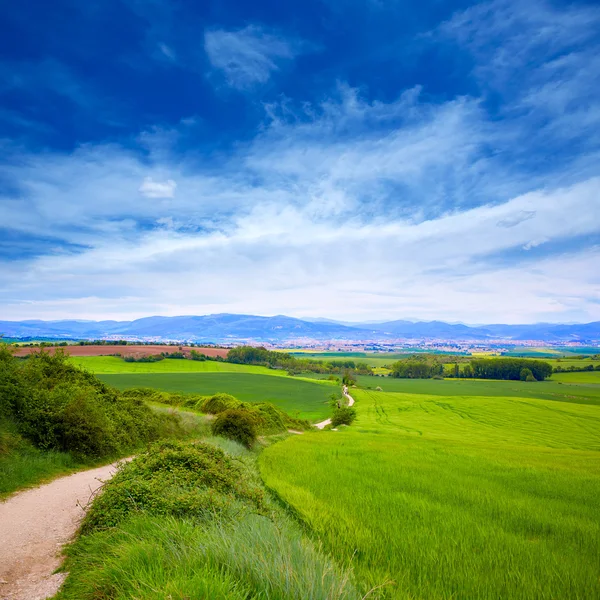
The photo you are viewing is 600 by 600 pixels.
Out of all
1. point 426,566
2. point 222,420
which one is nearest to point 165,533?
point 426,566

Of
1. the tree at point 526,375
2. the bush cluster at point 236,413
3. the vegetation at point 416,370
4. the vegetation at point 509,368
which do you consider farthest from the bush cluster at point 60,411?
the vegetation at point 509,368

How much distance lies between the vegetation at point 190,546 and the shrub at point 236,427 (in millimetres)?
11191

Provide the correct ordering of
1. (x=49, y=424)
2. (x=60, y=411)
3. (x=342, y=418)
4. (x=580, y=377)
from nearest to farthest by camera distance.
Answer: (x=49, y=424), (x=60, y=411), (x=342, y=418), (x=580, y=377)

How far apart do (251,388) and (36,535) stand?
61262mm

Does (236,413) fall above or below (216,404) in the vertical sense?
above

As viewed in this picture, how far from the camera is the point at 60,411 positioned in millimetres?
14531

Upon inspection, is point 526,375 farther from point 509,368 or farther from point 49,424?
point 49,424

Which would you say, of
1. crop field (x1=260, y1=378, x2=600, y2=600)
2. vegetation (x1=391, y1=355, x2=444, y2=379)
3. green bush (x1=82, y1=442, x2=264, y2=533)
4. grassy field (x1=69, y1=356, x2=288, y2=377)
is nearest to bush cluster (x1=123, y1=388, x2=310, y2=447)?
crop field (x1=260, y1=378, x2=600, y2=600)

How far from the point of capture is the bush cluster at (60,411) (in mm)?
13961

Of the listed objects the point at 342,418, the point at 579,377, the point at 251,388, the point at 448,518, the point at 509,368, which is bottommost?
the point at 579,377

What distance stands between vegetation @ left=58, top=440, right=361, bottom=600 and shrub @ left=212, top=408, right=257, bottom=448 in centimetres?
1119

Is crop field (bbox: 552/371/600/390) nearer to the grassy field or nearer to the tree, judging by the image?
the tree

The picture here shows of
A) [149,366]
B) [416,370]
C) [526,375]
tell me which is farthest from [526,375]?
[149,366]

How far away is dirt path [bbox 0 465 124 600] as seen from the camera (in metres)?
5.55
